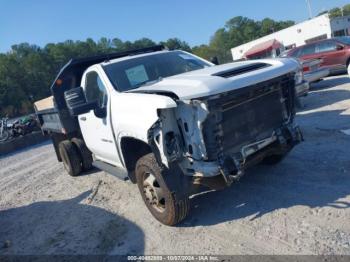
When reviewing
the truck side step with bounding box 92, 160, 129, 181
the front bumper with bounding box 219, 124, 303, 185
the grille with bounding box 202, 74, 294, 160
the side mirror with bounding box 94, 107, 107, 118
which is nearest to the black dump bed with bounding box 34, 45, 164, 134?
the truck side step with bounding box 92, 160, 129, 181

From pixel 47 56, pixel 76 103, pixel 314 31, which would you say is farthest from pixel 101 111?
pixel 47 56

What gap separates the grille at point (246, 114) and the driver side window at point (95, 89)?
210cm

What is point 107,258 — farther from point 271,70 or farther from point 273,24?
point 273,24

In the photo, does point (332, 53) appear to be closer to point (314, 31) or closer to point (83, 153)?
point (83, 153)

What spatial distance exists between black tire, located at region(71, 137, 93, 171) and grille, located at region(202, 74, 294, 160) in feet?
14.8

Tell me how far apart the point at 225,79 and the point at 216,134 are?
625 mm

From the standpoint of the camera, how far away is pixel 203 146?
3.99m

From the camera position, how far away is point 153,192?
471 cm

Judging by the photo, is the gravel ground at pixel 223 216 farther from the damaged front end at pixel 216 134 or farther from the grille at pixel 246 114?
the grille at pixel 246 114

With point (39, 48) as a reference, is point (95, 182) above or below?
below

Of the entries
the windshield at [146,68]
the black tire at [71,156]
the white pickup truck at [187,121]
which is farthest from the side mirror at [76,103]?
the black tire at [71,156]

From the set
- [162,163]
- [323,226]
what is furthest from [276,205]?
[162,163]

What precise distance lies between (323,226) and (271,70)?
189 cm

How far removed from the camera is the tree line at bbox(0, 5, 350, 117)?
7188cm
